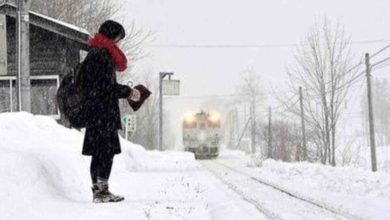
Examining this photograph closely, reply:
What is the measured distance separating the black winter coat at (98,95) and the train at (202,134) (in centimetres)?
3434

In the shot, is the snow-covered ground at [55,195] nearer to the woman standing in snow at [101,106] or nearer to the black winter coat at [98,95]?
the woman standing in snow at [101,106]

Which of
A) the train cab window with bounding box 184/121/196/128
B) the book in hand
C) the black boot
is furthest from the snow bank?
the train cab window with bounding box 184/121/196/128

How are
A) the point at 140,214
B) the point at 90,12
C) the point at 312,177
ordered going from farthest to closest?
1. the point at 90,12
2. the point at 312,177
3. the point at 140,214

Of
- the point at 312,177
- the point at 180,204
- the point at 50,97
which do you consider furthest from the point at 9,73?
the point at 180,204

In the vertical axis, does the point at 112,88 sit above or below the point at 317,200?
above

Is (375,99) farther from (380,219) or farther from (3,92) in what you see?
(380,219)

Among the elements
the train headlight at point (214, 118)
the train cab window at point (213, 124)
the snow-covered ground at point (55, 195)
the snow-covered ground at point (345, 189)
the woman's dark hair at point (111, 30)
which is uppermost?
the train headlight at point (214, 118)

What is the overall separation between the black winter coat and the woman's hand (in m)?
0.04

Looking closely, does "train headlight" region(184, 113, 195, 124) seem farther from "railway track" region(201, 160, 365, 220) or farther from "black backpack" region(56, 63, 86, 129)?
"black backpack" region(56, 63, 86, 129)

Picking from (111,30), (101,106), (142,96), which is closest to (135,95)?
(142,96)

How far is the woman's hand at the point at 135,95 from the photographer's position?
649 centimetres

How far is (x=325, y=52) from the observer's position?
102 feet

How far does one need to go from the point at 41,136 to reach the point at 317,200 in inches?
173

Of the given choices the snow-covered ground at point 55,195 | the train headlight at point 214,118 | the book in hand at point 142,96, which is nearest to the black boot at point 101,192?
the snow-covered ground at point 55,195
